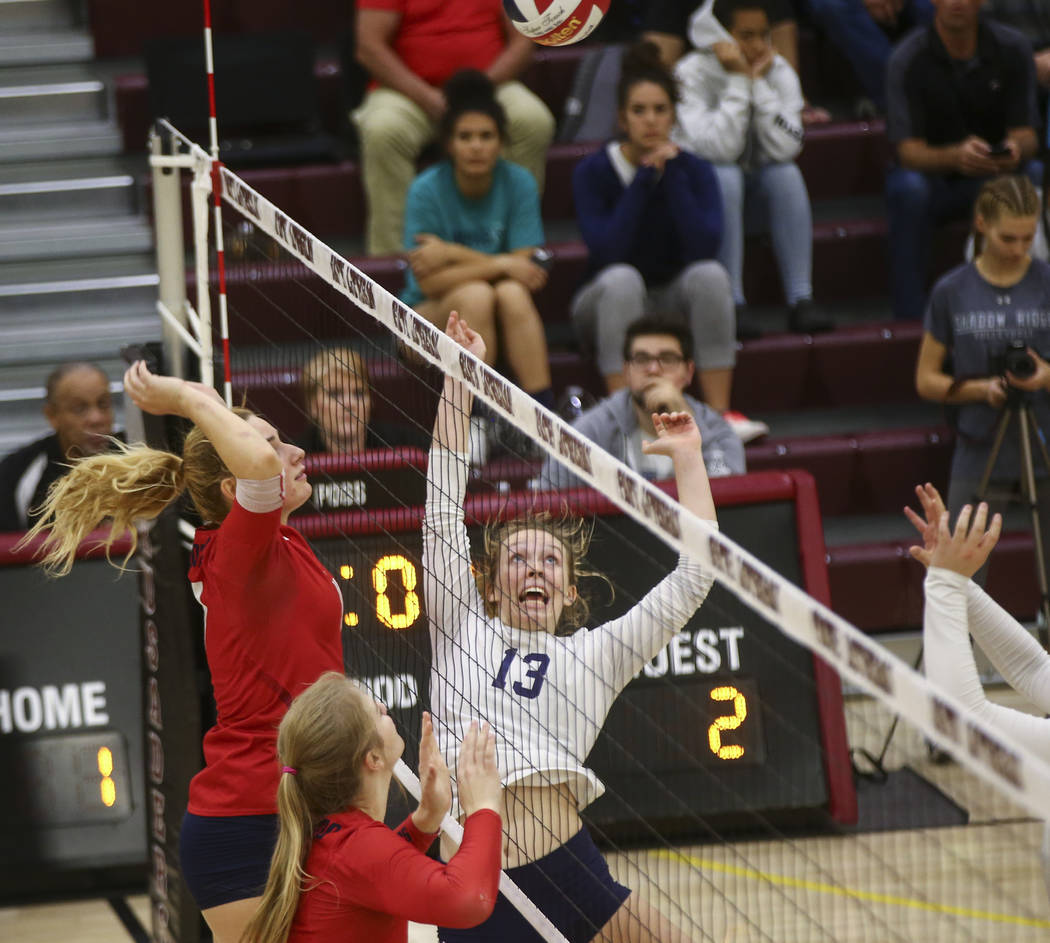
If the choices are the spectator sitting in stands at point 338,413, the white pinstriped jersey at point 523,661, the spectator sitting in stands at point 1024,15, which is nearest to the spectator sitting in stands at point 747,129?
the spectator sitting in stands at point 1024,15

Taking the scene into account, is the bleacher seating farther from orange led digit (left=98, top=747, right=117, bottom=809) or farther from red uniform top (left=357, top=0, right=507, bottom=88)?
orange led digit (left=98, top=747, right=117, bottom=809)

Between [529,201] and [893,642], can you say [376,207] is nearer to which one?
[529,201]

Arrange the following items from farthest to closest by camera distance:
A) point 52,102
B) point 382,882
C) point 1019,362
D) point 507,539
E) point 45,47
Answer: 1. point 45,47
2. point 52,102
3. point 1019,362
4. point 507,539
5. point 382,882

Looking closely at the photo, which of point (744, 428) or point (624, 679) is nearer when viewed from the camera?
point (624, 679)

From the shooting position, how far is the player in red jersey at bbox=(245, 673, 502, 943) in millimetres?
2738

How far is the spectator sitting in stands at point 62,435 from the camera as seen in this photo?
590cm

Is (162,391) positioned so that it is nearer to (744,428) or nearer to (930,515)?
(930,515)

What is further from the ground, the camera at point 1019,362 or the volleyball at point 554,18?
the volleyball at point 554,18

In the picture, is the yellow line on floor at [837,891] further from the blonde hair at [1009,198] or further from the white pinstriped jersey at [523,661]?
the blonde hair at [1009,198]

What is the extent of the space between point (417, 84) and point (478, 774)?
5.18 m

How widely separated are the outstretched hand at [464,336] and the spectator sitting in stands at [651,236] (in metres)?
2.85

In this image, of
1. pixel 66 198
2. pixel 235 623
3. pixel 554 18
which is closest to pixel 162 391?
pixel 235 623

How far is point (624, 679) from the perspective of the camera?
11.5 ft

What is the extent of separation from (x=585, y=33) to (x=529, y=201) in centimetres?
191
